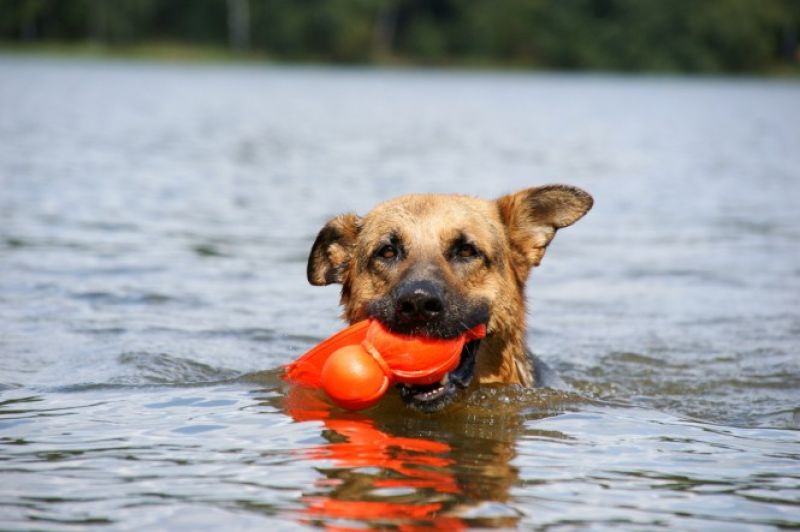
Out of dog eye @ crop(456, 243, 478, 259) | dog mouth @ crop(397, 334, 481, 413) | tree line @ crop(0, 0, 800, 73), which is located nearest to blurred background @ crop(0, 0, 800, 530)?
dog mouth @ crop(397, 334, 481, 413)

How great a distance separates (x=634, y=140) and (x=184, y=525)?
31756 mm

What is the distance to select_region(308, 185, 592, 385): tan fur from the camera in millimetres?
7078

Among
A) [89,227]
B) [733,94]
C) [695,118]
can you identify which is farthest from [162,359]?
[733,94]

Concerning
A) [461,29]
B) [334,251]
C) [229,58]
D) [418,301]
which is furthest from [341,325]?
[461,29]

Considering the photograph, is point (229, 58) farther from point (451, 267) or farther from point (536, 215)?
point (451, 267)

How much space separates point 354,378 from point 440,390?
0.53m

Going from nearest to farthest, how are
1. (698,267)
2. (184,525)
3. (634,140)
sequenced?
(184,525) < (698,267) < (634,140)

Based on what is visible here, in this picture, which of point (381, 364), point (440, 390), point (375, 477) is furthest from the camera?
point (440, 390)

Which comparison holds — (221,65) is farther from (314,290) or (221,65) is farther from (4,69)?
(314,290)

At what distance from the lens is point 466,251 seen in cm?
716

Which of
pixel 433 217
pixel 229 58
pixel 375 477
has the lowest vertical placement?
pixel 375 477

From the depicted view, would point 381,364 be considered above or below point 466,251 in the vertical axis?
below

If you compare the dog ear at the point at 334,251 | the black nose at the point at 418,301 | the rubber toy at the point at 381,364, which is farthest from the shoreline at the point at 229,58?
the black nose at the point at 418,301

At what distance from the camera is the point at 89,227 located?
15594 mm
